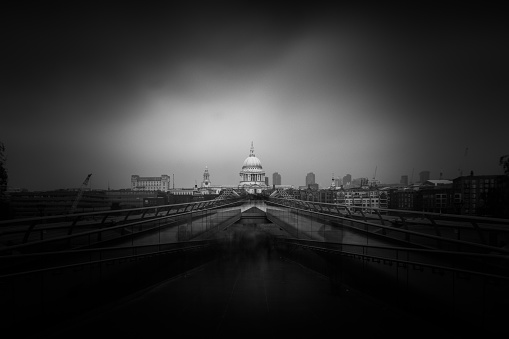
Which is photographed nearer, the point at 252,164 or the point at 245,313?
the point at 245,313

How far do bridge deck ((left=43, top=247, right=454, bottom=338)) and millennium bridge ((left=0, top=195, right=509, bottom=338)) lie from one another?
0.06ft

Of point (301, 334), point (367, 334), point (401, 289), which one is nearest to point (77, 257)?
point (301, 334)

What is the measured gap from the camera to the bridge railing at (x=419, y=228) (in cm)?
474

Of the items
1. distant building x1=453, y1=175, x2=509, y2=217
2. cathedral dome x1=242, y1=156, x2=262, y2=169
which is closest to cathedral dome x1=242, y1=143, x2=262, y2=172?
cathedral dome x1=242, y1=156, x2=262, y2=169

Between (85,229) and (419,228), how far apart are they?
19.1 ft

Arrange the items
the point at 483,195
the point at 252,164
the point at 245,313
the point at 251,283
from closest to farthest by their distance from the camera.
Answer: the point at 245,313
the point at 251,283
the point at 483,195
the point at 252,164

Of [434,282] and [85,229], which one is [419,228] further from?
[85,229]

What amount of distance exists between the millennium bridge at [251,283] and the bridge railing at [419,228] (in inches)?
0.9

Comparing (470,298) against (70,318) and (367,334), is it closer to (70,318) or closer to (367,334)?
(367,334)

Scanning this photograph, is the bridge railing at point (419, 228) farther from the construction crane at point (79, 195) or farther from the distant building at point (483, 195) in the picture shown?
the distant building at point (483, 195)

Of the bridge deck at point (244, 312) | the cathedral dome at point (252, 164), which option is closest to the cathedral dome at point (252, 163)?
the cathedral dome at point (252, 164)

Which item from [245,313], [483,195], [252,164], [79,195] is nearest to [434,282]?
[245,313]

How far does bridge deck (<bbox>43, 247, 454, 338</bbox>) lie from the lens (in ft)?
14.6

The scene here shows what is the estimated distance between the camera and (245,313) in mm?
5105
